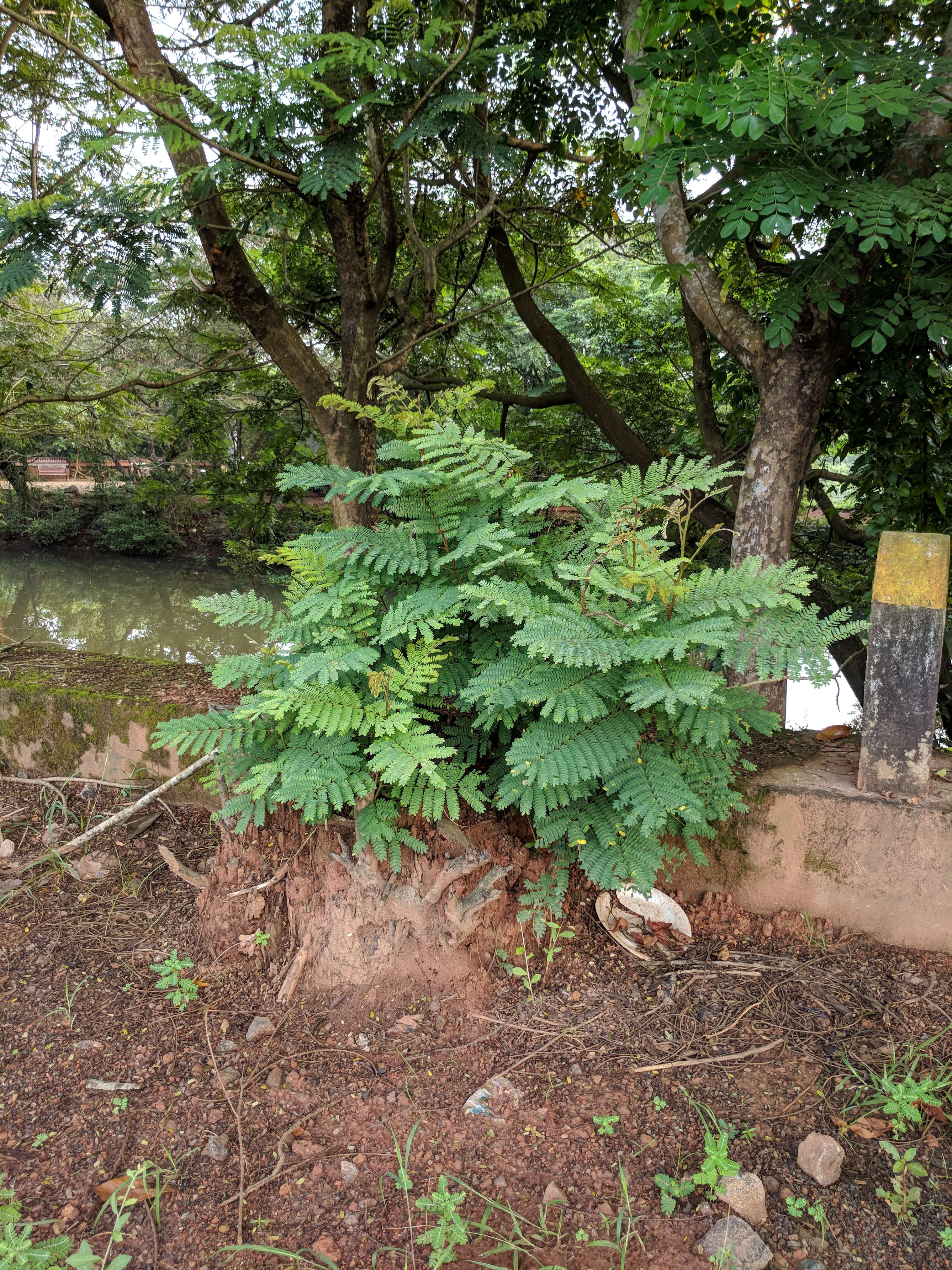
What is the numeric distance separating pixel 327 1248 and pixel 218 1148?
0.45 m

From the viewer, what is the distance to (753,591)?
2.05m

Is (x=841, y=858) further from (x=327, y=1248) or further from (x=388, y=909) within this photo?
(x=327, y=1248)

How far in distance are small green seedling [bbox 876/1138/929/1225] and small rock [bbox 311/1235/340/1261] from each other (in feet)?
4.47

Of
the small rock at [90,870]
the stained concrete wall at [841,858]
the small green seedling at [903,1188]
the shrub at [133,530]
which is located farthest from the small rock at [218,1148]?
the shrub at [133,530]

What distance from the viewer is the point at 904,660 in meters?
2.68

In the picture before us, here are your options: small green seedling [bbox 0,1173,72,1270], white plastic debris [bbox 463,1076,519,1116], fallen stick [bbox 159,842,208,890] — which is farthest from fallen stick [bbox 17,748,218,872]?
white plastic debris [bbox 463,1076,519,1116]

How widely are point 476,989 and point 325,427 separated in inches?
127

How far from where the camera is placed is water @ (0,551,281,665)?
1222 cm

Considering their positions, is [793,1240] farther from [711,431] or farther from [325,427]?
[711,431]

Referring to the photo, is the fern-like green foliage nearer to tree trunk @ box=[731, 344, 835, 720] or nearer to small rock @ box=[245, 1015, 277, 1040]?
small rock @ box=[245, 1015, 277, 1040]

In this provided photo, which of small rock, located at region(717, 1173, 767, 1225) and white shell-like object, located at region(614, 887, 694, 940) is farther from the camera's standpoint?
white shell-like object, located at region(614, 887, 694, 940)

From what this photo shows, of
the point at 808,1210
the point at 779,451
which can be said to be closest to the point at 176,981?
the point at 808,1210

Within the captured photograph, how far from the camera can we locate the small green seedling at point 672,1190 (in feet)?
5.97

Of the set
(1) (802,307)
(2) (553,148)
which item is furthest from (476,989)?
(2) (553,148)
